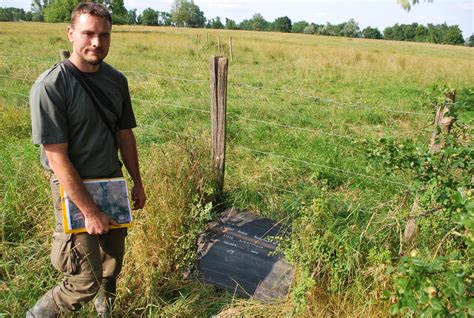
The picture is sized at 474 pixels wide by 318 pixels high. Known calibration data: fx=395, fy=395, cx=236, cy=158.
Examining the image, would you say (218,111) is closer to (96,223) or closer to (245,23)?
(96,223)

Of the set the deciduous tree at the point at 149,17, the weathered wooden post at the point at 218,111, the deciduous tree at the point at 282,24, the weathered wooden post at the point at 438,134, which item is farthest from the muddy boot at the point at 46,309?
the deciduous tree at the point at 282,24

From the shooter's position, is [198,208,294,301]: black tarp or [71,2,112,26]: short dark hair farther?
[198,208,294,301]: black tarp

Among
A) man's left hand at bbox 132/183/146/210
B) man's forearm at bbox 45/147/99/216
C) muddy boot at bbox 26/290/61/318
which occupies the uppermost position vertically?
man's forearm at bbox 45/147/99/216

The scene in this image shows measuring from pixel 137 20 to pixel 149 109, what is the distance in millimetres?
108541

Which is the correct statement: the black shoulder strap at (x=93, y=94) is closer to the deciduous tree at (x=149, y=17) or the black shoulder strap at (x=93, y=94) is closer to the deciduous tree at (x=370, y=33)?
the deciduous tree at (x=370, y=33)

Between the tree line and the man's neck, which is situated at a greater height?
the tree line

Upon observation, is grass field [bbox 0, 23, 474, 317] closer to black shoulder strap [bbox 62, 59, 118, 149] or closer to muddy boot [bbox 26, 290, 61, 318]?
muddy boot [bbox 26, 290, 61, 318]

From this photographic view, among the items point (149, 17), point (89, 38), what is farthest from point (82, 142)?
point (149, 17)

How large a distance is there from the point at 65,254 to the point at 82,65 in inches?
41.8

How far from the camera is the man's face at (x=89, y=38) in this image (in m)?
2.05

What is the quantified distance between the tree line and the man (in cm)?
5230

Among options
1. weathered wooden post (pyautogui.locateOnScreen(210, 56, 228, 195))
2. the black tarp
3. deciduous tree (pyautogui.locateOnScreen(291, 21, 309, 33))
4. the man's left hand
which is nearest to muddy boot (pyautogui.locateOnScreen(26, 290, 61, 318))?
the man's left hand

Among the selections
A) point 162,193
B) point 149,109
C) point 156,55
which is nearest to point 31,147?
point 162,193

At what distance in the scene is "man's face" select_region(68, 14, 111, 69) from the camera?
2.05m
